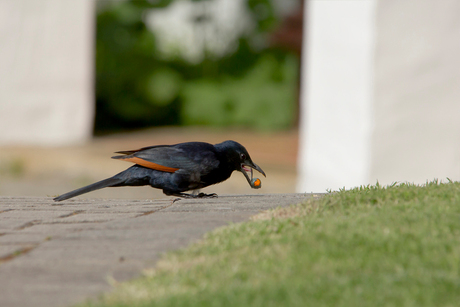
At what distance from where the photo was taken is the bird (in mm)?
3637

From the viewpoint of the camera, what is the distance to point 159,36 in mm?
18109

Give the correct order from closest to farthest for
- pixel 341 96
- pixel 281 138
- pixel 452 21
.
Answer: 1. pixel 452 21
2. pixel 341 96
3. pixel 281 138

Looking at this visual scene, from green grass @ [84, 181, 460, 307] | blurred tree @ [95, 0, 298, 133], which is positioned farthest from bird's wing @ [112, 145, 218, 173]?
blurred tree @ [95, 0, 298, 133]

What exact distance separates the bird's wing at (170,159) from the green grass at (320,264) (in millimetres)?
748

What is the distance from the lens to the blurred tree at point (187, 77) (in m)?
17.8

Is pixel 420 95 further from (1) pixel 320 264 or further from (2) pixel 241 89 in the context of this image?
(2) pixel 241 89

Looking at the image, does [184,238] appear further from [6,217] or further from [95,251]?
[6,217]

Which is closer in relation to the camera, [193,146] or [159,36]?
[193,146]

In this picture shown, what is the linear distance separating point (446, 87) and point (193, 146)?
532cm

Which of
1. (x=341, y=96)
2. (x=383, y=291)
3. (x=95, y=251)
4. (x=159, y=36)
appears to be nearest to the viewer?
(x=383, y=291)

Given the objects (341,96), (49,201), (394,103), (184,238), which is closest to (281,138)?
(341,96)

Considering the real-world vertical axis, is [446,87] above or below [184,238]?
above

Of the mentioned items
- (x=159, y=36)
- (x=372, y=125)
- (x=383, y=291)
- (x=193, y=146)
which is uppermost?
(x=159, y=36)

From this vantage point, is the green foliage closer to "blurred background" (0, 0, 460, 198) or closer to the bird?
"blurred background" (0, 0, 460, 198)
